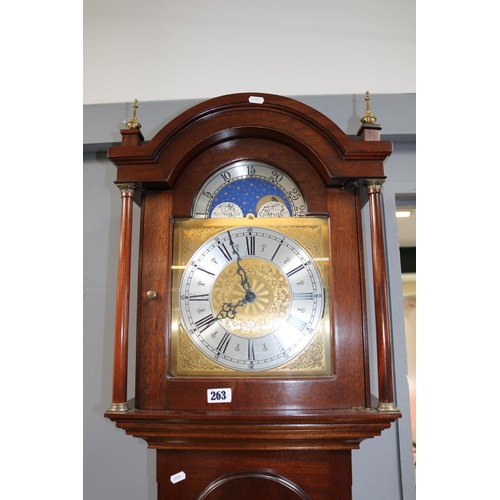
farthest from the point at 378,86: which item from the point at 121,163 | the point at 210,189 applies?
the point at 121,163

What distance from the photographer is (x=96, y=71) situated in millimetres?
1429

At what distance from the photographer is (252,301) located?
99 centimetres

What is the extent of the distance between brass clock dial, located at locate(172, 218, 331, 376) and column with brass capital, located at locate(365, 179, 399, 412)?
113mm

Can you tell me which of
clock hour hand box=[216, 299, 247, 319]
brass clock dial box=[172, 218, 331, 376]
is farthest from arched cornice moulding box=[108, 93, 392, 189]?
clock hour hand box=[216, 299, 247, 319]

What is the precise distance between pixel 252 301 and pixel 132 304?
1.59 ft

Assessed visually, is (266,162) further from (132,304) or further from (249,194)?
(132,304)

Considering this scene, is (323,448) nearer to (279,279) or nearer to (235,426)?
(235,426)

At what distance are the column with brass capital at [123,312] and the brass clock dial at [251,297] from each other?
0.11m

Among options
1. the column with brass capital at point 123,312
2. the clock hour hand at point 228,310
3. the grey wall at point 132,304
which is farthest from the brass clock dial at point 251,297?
the grey wall at point 132,304

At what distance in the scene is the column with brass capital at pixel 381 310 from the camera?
91 cm

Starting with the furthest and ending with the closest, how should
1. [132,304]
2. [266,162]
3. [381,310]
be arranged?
[132,304], [266,162], [381,310]

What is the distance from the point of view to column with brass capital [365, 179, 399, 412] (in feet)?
2.98

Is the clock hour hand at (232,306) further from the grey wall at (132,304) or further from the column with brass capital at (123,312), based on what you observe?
the grey wall at (132,304)

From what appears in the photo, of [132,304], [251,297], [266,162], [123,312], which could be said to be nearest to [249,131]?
[266,162]
